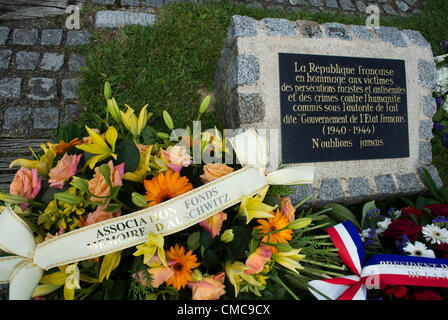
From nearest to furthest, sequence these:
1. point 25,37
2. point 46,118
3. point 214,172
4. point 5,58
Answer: point 214,172 < point 46,118 < point 5,58 < point 25,37

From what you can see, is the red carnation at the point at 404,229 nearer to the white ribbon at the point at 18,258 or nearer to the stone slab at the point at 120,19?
the white ribbon at the point at 18,258

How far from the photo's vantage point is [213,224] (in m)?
1.12

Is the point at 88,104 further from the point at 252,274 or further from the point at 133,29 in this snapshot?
the point at 252,274

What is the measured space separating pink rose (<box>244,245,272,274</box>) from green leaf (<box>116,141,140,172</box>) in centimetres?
61

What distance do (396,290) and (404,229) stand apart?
0.47 m

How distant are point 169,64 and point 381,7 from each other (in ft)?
9.81

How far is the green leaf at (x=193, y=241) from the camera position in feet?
3.77

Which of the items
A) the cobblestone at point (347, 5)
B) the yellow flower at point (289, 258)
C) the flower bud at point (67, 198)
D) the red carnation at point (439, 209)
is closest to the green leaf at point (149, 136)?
the flower bud at point (67, 198)

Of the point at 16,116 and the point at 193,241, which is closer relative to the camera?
the point at 193,241

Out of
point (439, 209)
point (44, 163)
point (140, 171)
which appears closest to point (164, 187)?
point (140, 171)

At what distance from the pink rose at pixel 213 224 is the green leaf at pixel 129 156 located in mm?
371

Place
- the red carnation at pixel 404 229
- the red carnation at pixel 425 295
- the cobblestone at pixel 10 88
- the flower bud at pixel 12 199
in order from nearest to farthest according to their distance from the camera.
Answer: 1. the flower bud at pixel 12 199
2. the red carnation at pixel 425 295
3. the red carnation at pixel 404 229
4. the cobblestone at pixel 10 88

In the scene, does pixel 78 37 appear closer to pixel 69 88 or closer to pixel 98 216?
pixel 69 88

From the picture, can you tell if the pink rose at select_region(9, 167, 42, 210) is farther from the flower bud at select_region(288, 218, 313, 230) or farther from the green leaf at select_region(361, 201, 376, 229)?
the green leaf at select_region(361, 201, 376, 229)
